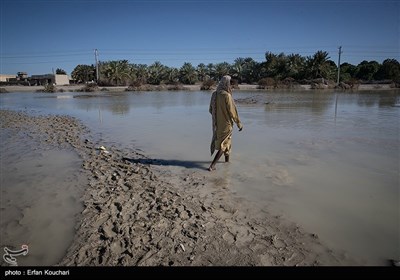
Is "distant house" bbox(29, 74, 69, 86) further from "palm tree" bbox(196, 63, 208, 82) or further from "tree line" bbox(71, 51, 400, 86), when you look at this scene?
"palm tree" bbox(196, 63, 208, 82)

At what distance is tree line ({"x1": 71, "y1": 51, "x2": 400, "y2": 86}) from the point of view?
59719 millimetres

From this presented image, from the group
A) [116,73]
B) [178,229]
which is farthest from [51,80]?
[178,229]

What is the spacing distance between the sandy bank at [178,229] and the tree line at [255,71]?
176ft

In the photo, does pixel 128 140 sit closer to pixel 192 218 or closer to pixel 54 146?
pixel 54 146

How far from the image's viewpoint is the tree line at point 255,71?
59.7 meters

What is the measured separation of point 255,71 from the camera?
71.3 meters

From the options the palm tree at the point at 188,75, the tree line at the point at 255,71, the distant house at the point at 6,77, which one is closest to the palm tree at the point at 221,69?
the tree line at the point at 255,71

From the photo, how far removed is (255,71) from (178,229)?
7177cm

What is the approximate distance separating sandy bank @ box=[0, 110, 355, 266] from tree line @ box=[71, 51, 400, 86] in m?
53.6

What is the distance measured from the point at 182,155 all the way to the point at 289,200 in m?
3.08

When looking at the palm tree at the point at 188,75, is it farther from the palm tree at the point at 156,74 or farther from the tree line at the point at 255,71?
the palm tree at the point at 156,74

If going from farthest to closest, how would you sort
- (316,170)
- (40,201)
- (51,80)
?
(51,80) < (316,170) < (40,201)

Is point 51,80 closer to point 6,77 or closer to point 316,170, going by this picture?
point 6,77

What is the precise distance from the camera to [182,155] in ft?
21.6
